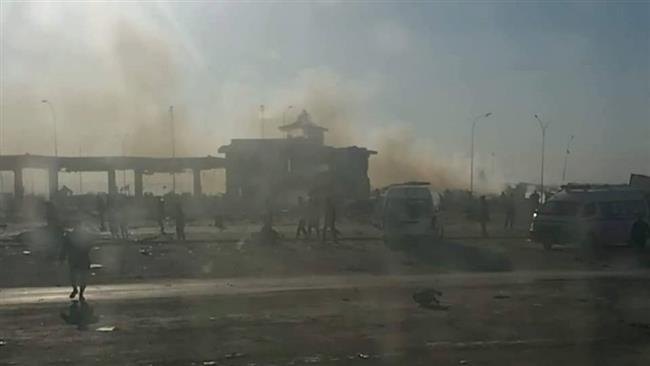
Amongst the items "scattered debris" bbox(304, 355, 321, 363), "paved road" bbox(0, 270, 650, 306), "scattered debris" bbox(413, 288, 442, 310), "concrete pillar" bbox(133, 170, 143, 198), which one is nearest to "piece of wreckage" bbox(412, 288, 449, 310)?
"scattered debris" bbox(413, 288, 442, 310)

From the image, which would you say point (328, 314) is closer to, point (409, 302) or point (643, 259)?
point (409, 302)

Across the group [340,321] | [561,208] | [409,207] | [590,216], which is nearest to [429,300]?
[340,321]

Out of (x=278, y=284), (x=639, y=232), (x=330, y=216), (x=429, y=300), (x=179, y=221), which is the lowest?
(x=278, y=284)

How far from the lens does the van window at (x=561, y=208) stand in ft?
101

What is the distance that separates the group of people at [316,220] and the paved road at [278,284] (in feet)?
40.2

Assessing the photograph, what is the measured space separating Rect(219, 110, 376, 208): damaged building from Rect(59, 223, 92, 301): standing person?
A: 65.2 meters

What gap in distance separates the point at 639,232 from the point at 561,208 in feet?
8.32

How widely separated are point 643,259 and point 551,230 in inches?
148

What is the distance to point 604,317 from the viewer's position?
1588 cm

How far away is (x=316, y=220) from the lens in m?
37.5

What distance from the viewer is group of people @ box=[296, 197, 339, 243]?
117 ft

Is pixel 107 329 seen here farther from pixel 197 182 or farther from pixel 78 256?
pixel 197 182

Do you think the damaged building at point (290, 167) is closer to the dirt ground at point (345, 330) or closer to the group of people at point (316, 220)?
the group of people at point (316, 220)

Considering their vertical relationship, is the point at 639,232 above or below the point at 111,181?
below
